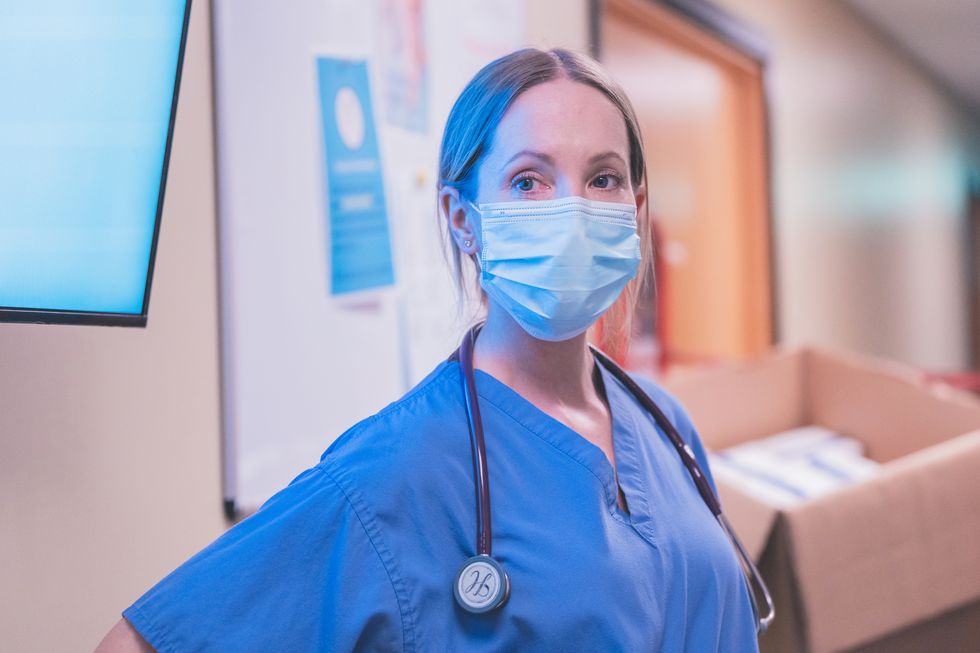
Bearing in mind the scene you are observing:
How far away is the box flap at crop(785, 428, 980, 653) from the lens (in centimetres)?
120

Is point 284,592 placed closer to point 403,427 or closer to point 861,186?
point 403,427

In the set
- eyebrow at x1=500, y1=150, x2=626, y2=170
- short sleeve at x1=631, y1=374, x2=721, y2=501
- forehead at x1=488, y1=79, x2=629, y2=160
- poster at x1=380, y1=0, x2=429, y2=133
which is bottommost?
short sleeve at x1=631, y1=374, x2=721, y2=501

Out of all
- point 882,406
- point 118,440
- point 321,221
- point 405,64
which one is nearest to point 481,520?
point 118,440

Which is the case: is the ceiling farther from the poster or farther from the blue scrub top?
the blue scrub top

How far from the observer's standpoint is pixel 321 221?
1304 millimetres

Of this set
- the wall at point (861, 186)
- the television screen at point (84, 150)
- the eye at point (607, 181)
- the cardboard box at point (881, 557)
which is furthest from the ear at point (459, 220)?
the wall at point (861, 186)

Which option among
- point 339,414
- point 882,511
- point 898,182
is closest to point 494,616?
point 339,414

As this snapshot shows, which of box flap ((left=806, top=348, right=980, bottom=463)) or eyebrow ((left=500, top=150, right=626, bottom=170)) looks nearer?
eyebrow ((left=500, top=150, right=626, bottom=170))

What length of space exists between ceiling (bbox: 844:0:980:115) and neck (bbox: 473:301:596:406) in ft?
12.3

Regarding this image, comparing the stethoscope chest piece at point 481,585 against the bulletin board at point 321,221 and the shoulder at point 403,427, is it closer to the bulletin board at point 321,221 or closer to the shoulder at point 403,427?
the shoulder at point 403,427

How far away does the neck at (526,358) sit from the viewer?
35.7 inches

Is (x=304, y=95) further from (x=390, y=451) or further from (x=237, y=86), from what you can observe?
(x=390, y=451)

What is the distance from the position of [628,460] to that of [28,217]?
61 centimetres

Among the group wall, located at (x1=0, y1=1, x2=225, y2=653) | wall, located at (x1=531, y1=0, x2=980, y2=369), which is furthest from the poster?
wall, located at (x1=531, y1=0, x2=980, y2=369)
